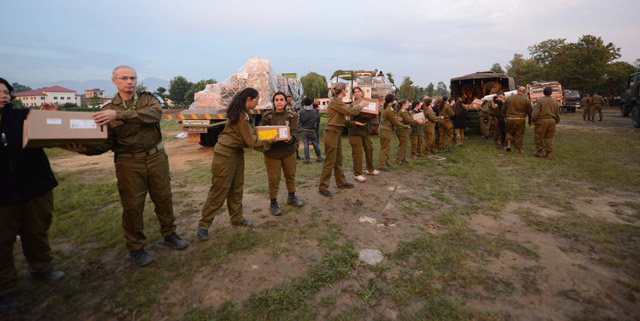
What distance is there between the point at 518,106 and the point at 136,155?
910 cm

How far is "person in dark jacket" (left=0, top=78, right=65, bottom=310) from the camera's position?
2.32 m

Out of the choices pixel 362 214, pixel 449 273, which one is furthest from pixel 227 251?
pixel 449 273

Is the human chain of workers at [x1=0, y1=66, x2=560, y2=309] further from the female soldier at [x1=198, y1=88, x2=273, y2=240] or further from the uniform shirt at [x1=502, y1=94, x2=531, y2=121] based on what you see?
the uniform shirt at [x1=502, y1=94, x2=531, y2=121]

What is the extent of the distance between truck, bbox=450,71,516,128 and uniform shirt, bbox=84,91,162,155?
11.3 m

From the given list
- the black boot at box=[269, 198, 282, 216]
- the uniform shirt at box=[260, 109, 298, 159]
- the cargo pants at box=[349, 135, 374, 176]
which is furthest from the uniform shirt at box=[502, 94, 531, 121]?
the black boot at box=[269, 198, 282, 216]

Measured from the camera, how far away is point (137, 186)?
9.50 feet

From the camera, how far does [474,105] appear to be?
35.7 feet

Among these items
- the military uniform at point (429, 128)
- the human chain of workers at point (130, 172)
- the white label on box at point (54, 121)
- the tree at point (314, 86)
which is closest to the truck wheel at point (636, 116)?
the military uniform at point (429, 128)

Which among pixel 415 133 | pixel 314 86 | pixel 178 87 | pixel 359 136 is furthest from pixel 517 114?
pixel 178 87

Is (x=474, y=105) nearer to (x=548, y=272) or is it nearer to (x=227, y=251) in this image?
(x=548, y=272)

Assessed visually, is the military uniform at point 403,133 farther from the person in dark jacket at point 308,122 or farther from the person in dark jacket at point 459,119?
the person in dark jacket at point 459,119

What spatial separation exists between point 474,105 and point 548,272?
9562 millimetres

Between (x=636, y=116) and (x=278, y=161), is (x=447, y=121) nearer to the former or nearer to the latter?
(x=278, y=161)

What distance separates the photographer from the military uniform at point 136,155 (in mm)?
2752
